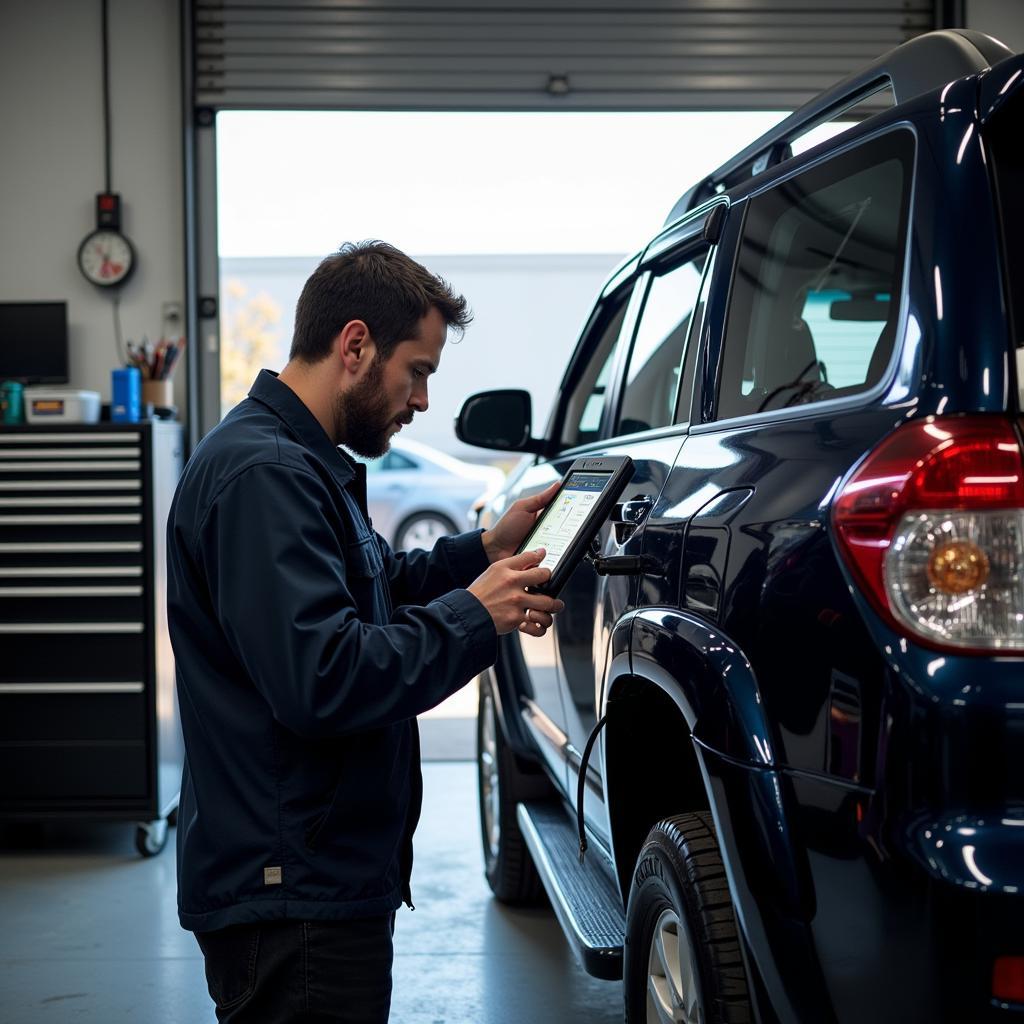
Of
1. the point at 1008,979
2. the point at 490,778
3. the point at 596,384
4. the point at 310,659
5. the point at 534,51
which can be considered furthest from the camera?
the point at 534,51

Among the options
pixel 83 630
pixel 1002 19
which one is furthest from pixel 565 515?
pixel 1002 19

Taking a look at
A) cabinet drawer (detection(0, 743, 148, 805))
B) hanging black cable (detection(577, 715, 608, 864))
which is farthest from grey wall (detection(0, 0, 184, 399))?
hanging black cable (detection(577, 715, 608, 864))

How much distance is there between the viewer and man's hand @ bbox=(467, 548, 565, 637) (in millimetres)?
1466

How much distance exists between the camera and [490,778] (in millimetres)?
3473

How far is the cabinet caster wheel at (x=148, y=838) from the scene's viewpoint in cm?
416

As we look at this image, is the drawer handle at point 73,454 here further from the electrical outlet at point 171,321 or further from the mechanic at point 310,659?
the mechanic at point 310,659

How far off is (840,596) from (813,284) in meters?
0.71

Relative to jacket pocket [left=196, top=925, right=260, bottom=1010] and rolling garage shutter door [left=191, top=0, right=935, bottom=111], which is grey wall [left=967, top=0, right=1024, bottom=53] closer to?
rolling garage shutter door [left=191, top=0, right=935, bottom=111]

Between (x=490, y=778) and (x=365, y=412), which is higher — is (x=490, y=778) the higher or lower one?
the lower one

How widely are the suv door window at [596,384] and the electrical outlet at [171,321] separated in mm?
2636

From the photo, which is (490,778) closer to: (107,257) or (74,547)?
(74,547)

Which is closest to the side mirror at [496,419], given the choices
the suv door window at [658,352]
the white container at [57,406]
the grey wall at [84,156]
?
the suv door window at [658,352]

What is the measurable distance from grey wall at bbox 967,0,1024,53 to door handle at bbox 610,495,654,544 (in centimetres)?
427

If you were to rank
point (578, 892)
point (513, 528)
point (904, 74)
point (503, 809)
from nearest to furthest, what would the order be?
point (904, 74)
point (513, 528)
point (578, 892)
point (503, 809)
